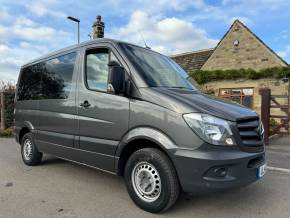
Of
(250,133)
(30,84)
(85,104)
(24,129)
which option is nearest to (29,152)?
Result: (24,129)

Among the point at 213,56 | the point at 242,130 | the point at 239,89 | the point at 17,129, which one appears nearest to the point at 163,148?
the point at 242,130

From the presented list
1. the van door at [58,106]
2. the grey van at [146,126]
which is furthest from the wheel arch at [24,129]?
the grey van at [146,126]

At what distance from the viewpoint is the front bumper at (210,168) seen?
3.48 meters

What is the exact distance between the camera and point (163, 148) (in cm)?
373

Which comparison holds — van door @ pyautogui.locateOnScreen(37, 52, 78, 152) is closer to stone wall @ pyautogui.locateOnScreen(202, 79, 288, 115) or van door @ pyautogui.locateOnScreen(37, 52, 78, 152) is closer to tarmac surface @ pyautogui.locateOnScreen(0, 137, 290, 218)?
tarmac surface @ pyautogui.locateOnScreen(0, 137, 290, 218)

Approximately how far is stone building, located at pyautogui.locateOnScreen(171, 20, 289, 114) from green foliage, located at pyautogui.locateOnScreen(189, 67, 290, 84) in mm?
214

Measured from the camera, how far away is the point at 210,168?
3.48 meters

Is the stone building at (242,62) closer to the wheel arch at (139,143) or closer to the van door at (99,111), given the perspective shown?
the van door at (99,111)

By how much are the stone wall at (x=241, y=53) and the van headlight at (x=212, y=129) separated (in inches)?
534

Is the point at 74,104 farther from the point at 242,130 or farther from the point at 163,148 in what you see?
the point at 242,130

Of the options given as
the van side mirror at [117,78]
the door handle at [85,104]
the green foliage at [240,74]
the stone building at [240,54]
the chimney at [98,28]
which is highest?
the chimney at [98,28]

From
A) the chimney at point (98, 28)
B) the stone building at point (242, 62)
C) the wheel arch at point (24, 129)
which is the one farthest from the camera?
the chimney at point (98, 28)

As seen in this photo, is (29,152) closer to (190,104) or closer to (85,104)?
(85,104)

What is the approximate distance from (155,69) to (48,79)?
234cm
